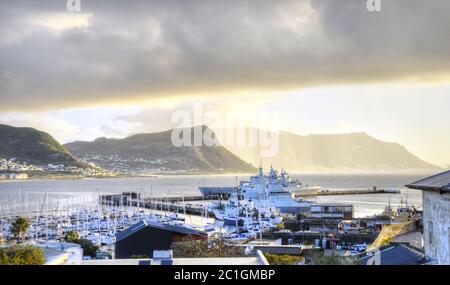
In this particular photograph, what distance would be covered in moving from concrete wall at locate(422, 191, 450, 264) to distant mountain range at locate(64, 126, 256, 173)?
57.8ft

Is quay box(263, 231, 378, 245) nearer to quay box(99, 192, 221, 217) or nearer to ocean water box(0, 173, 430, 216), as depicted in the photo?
quay box(99, 192, 221, 217)

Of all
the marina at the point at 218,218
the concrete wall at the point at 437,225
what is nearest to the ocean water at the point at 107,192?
the marina at the point at 218,218

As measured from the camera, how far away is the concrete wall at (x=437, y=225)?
190 inches

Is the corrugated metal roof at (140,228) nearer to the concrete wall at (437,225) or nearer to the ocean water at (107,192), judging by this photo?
the concrete wall at (437,225)

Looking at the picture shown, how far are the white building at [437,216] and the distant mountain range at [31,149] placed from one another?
26981 mm

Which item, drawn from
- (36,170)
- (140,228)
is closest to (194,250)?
(140,228)

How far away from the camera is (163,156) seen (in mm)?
38969

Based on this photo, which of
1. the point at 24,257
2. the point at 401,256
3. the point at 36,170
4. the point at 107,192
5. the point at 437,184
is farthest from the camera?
the point at 107,192

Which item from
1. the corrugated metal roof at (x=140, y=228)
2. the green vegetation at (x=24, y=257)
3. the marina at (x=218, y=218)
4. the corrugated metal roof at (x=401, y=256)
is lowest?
the marina at (x=218, y=218)

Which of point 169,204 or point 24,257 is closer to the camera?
point 24,257

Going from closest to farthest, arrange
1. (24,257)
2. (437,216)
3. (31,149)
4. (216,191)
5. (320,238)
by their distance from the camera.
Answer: (437,216) → (24,257) → (320,238) → (31,149) → (216,191)

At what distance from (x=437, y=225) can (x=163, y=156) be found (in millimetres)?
34338

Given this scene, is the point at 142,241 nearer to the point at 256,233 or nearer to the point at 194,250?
the point at 194,250
